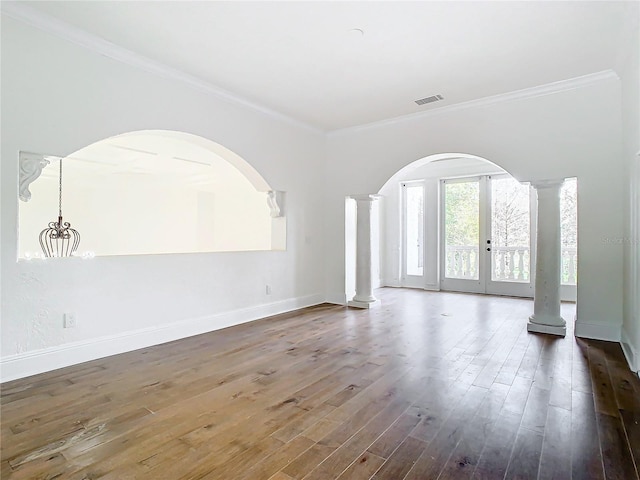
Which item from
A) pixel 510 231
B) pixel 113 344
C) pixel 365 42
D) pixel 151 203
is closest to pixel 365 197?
pixel 365 42

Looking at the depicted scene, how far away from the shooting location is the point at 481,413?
2299 mm

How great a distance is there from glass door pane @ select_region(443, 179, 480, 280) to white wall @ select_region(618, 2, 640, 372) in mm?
3653

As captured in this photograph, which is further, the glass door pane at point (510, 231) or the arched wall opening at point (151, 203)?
the glass door pane at point (510, 231)

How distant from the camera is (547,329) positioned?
13.9 ft

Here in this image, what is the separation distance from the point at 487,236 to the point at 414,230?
1602 mm

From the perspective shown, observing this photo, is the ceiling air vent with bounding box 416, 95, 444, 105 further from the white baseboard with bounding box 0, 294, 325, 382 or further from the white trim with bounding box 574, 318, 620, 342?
the white baseboard with bounding box 0, 294, 325, 382

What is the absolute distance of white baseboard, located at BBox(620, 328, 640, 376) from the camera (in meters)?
3.00

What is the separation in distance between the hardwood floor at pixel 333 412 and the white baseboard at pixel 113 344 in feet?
0.40

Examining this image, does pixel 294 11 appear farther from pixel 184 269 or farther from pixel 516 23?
pixel 184 269

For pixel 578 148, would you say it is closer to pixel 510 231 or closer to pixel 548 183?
pixel 548 183

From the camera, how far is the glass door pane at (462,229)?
7.43m

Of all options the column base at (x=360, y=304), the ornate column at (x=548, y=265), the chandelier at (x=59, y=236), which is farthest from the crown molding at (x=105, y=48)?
the ornate column at (x=548, y=265)

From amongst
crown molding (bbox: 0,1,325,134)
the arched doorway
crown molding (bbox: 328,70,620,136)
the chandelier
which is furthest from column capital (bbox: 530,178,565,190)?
the chandelier

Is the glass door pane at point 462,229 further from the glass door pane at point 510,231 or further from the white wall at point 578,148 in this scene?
the white wall at point 578,148
